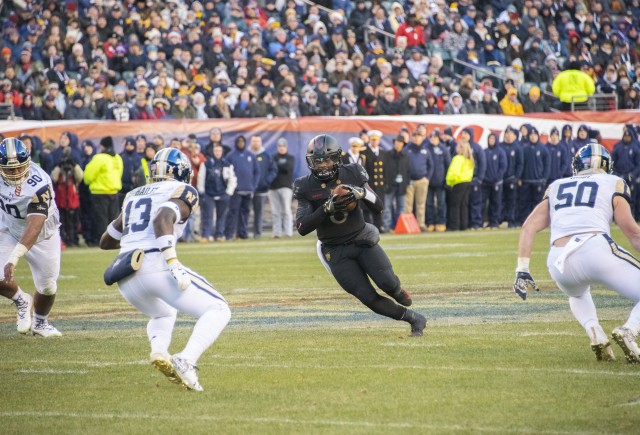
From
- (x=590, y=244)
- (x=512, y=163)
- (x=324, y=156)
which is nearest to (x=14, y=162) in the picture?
(x=324, y=156)

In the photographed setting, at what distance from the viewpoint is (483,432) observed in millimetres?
5699

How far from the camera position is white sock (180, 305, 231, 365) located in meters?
6.90

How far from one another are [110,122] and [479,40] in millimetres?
10571

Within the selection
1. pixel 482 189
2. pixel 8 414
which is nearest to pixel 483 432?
pixel 8 414

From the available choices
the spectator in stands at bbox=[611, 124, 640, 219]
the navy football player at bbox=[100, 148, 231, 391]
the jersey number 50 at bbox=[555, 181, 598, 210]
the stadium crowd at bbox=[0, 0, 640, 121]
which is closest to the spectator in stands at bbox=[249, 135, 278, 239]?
the stadium crowd at bbox=[0, 0, 640, 121]

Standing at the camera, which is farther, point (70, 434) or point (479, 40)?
point (479, 40)

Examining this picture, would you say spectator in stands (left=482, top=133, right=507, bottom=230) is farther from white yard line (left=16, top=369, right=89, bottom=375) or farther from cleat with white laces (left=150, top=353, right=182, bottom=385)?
cleat with white laces (left=150, top=353, right=182, bottom=385)

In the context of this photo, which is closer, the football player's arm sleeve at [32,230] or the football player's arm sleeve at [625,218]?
the football player's arm sleeve at [625,218]

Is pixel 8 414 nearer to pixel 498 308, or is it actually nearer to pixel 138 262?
pixel 138 262

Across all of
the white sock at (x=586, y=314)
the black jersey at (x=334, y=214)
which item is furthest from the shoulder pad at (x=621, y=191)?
the black jersey at (x=334, y=214)

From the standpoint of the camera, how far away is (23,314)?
1020cm

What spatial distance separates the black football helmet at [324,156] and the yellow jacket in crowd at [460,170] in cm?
1305

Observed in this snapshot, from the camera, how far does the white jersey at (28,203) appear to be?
32.3 feet

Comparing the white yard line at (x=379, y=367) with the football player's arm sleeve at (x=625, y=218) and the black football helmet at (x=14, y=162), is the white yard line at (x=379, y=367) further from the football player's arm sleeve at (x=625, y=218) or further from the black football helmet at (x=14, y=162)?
the black football helmet at (x=14, y=162)
